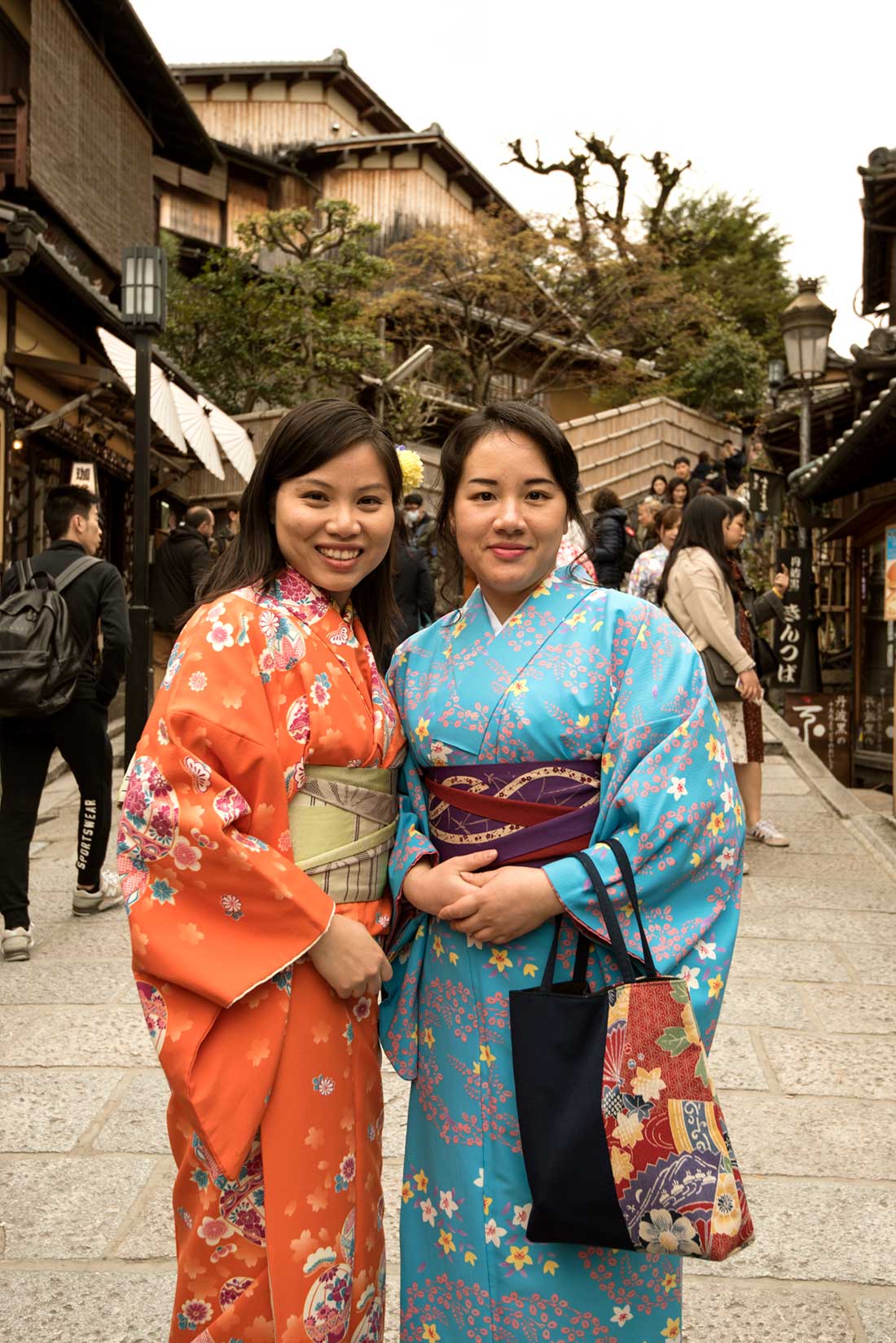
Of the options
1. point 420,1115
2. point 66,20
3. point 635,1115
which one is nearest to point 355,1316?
point 420,1115

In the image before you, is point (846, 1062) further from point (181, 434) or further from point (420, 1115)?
point (181, 434)

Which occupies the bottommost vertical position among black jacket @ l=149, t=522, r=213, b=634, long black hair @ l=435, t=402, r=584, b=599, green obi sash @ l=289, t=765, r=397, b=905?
green obi sash @ l=289, t=765, r=397, b=905

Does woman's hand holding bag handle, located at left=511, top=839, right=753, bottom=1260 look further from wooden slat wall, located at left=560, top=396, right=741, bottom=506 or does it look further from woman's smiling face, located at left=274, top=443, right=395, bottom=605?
wooden slat wall, located at left=560, top=396, right=741, bottom=506

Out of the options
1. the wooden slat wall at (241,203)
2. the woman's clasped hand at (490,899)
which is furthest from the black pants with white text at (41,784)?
the wooden slat wall at (241,203)

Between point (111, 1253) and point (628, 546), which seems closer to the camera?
point (111, 1253)

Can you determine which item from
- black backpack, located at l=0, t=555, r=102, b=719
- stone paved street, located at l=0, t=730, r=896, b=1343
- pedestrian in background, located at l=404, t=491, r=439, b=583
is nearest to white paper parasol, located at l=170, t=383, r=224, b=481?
pedestrian in background, located at l=404, t=491, r=439, b=583

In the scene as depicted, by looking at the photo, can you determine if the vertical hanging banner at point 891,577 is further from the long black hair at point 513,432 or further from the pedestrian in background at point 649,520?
the long black hair at point 513,432

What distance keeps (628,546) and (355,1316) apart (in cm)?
992

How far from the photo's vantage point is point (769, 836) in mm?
7266

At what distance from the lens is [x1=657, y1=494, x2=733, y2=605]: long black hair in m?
6.32

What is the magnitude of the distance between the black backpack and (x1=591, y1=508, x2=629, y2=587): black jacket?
6.43 meters

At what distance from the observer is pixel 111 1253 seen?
2746 mm

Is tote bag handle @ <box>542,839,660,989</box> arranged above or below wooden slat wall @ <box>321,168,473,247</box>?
below

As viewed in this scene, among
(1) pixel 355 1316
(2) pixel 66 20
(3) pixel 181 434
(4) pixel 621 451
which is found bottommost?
(1) pixel 355 1316
